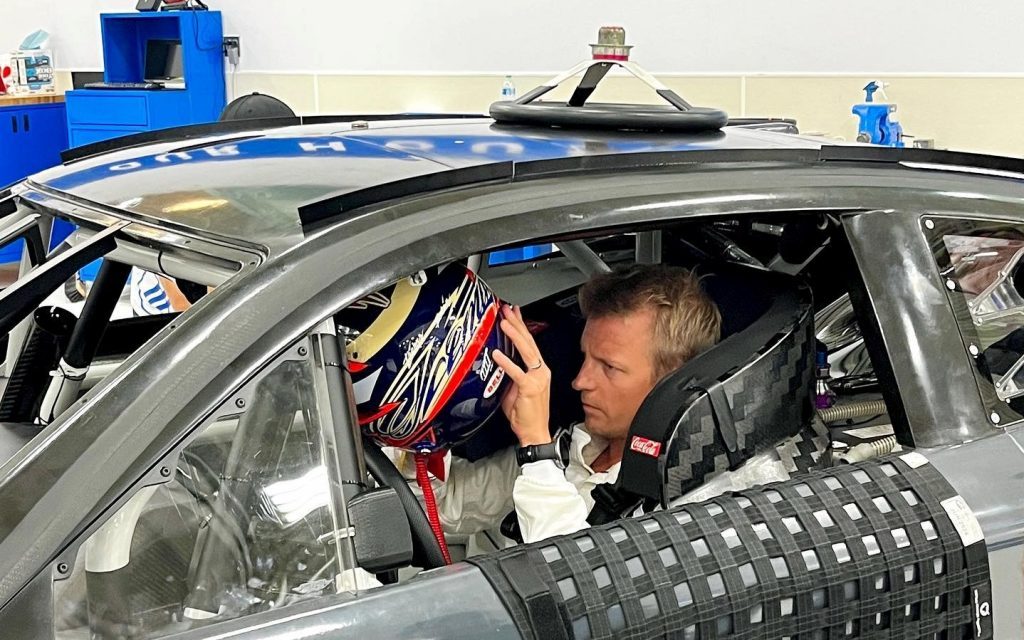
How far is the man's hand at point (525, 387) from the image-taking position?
5.39ft

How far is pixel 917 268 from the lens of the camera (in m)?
1.59

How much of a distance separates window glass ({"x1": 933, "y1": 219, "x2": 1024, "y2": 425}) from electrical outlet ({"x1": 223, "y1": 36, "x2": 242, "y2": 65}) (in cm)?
553

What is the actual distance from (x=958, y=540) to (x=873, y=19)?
3.49 m

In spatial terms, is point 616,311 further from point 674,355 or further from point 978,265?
point 978,265

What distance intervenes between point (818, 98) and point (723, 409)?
330cm

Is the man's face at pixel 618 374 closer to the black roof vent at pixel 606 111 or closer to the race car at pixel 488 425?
the race car at pixel 488 425

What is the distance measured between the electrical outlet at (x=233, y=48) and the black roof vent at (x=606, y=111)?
16.5ft

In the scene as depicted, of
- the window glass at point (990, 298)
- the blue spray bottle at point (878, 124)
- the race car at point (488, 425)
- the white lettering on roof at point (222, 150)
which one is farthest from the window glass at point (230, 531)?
the blue spray bottle at point (878, 124)

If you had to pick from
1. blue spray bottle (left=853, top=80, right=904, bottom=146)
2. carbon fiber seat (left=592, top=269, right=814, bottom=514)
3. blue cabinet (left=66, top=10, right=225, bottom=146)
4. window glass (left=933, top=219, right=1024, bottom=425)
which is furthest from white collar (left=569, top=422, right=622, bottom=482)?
blue cabinet (left=66, top=10, right=225, bottom=146)

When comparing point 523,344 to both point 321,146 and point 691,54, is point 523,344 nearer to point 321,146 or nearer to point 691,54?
point 321,146

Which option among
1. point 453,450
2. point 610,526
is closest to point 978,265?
point 610,526

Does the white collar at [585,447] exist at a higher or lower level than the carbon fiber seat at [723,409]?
lower

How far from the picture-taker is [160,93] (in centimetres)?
639

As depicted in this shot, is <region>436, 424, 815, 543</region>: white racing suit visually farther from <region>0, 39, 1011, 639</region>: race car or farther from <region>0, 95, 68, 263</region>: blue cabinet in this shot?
<region>0, 95, 68, 263</region>: blue cabinet
